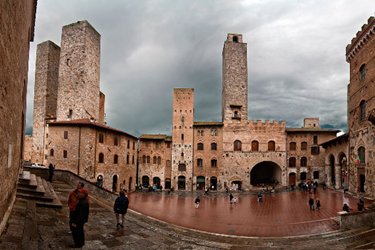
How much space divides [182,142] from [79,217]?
3457cm

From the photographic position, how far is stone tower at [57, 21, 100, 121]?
113ft

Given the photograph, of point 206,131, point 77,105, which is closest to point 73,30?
point 77,105

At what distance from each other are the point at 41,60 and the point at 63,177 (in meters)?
29.8

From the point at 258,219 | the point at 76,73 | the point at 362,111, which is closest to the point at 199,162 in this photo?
the point at 76,73

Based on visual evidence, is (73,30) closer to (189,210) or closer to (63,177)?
(63,177)

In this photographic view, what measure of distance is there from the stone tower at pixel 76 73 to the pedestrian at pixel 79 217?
30.2 m

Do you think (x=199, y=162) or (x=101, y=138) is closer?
(x=101, y=138)

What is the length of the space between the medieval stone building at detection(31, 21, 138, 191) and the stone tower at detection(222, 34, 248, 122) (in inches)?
653

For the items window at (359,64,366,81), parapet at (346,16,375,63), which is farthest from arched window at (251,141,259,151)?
window at (359,64,366,81)

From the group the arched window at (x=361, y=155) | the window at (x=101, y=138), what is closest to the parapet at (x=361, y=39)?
the arched window at (x=361, y=155)

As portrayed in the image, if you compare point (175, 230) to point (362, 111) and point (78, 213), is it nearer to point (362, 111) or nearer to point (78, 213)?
point (78, 213)

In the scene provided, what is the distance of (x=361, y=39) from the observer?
23.7 metres

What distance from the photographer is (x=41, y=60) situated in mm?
38906

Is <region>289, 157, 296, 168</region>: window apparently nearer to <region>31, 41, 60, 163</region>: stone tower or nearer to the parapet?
the parapet
